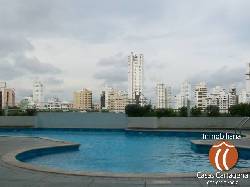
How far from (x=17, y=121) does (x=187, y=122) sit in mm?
9509

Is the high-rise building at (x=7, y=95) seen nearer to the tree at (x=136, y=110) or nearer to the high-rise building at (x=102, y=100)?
the high-rise building at (x=102, y=100)

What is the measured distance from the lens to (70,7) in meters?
16.9

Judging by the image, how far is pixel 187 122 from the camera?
76.9ft

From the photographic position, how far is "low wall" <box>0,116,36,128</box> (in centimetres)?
2436

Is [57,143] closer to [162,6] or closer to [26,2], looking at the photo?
[26,2]

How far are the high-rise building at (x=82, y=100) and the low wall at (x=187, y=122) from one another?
654cm

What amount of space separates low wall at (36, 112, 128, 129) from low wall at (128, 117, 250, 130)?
1072mm

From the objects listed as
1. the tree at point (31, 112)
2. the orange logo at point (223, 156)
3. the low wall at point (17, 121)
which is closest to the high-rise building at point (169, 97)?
the tree at point (31, 112)

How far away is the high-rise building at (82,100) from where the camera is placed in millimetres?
29766

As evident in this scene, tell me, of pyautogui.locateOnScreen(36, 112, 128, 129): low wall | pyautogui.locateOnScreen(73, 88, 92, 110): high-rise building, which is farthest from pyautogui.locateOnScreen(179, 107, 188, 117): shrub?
pyautogui.locateOnScreen(73, 88, 92, 110): high-rise building

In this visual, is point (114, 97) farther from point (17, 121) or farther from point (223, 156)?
point (223, 156)

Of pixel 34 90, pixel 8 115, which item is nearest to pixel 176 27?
pixel 8 115

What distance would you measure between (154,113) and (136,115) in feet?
3.49

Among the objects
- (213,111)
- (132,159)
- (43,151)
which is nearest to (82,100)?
(213,111)
